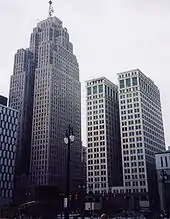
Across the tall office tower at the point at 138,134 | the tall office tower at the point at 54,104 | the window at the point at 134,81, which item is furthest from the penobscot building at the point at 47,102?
the window at the point at 134,81

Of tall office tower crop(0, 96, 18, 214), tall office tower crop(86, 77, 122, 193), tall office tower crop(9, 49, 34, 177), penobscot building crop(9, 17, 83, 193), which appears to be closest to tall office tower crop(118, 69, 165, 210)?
tall office tower crop(86, 77, 122, 193)

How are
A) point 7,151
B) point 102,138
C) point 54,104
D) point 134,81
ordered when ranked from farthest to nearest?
point 54,104
point 134,81
point 102,138
point 7,151

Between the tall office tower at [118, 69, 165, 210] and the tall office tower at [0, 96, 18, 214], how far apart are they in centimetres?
5007

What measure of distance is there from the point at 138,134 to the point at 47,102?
1943 inches

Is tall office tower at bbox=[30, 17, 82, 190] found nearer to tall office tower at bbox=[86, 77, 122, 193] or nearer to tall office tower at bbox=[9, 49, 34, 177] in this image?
tall office tower at bbox=[9, 49, 34, 177]

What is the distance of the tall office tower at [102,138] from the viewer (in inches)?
5295

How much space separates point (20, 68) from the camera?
166m

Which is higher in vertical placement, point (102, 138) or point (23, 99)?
point (23, 99)

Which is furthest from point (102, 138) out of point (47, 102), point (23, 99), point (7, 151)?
point (23, 99)

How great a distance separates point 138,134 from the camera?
134 m

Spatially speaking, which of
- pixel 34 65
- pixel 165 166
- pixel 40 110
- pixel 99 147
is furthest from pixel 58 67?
pixel 165 166

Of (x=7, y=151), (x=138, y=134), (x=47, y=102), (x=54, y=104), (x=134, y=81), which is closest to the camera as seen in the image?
(x=7, y=151)

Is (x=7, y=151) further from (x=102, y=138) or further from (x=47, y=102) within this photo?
(x=102, y=138)

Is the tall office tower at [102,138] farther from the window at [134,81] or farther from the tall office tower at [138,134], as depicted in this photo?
the window at [134,81]
